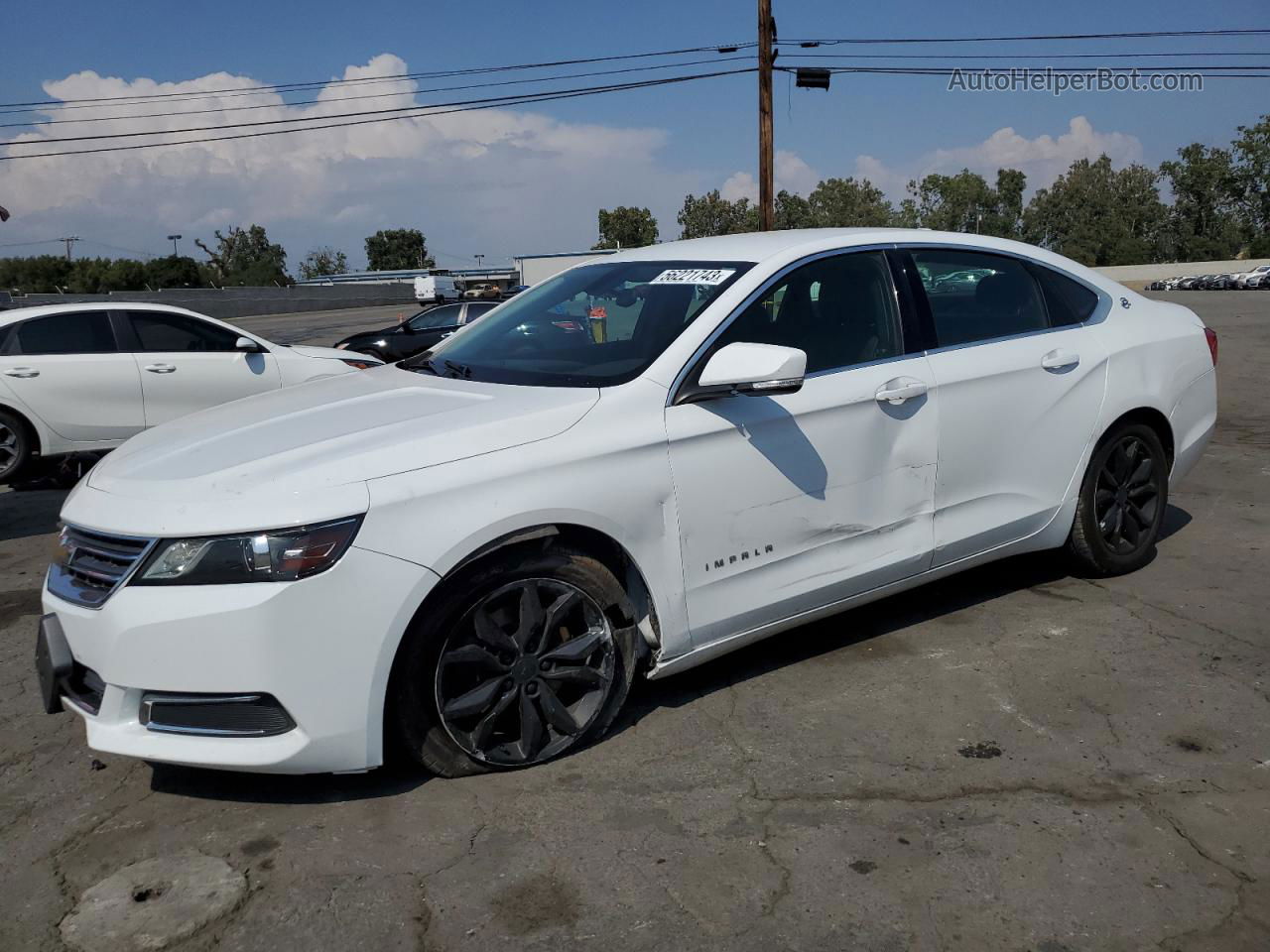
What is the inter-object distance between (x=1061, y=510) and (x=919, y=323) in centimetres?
117

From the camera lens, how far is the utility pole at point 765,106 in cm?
2450

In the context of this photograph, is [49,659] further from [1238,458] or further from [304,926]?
[1238,458]

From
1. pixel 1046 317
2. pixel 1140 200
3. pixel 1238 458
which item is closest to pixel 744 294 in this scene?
pixel 1046 317

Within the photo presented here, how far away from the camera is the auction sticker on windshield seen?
12.9 ft

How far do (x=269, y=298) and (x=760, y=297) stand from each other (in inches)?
2407

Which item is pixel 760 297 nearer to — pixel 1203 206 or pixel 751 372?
pixel 751 372

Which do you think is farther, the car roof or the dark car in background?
the dark car in background

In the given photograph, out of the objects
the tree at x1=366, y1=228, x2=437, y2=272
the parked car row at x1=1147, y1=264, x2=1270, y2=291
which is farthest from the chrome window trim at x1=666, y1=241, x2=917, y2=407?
the tree at x1=366, y1=228, x2=437, y2=272

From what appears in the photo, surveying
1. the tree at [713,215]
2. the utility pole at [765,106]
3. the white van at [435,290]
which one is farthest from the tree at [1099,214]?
the utility pole at [765,106]

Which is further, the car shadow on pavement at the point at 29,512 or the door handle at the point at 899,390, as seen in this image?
the car shadow on pavement at the point at 29,512

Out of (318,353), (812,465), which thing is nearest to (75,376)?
(318,353)

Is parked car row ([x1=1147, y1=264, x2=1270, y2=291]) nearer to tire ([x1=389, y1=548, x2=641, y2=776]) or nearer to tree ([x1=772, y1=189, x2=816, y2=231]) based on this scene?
tree ([x1=772, y1=189, x2=816, y2=231])

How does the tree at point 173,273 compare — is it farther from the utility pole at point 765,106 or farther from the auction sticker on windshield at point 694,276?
the auction sticker on windshield at point 694,276

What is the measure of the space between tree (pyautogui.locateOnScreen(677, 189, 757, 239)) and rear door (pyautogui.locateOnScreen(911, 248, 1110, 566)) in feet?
359
